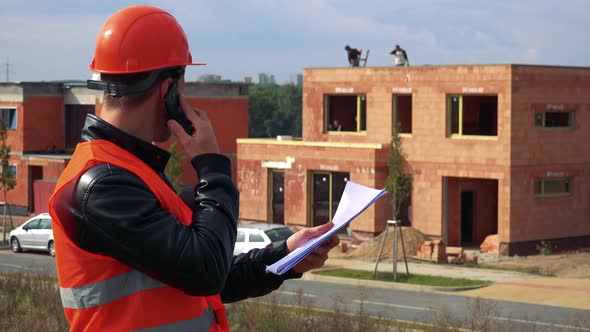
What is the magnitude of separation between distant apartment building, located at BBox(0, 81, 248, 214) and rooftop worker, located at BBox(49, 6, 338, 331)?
47.8 metres

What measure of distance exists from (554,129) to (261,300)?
23823 millimetres

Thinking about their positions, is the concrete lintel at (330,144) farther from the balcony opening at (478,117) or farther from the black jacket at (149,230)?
the black jacket at (149,230)

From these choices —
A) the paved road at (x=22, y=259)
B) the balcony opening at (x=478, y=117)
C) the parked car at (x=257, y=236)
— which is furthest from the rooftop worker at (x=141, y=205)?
the balcony opening at (x=478, y=117)

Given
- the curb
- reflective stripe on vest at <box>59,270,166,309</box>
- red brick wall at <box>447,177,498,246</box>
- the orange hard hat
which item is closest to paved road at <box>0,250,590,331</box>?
the curb

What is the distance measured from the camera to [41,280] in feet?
56.4

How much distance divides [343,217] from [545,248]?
111 ft

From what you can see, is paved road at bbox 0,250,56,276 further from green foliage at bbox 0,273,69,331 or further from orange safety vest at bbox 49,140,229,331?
orange safety vest at bbox 49,140,229,331

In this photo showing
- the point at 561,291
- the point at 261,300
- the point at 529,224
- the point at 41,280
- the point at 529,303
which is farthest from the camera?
the point at 529,224

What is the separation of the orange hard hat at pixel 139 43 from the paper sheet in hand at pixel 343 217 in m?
0.78

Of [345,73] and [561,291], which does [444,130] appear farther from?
[561,291]

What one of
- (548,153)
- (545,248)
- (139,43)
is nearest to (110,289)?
(139,43)

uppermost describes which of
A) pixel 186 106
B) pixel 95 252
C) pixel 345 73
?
pixel 345 73

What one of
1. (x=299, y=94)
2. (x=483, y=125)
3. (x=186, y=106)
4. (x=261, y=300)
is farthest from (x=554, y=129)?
(x=299, y=94)

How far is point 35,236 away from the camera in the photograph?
36.5 meters
